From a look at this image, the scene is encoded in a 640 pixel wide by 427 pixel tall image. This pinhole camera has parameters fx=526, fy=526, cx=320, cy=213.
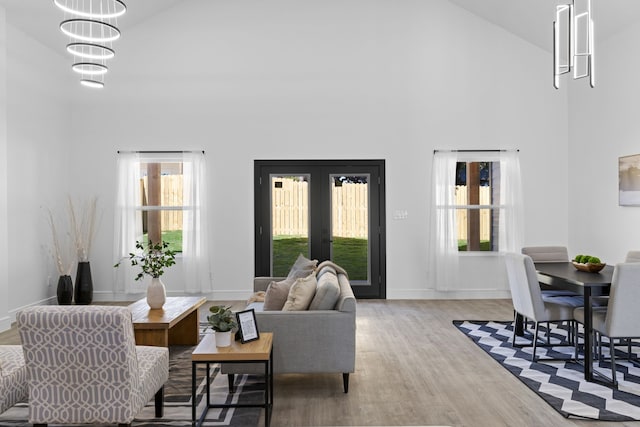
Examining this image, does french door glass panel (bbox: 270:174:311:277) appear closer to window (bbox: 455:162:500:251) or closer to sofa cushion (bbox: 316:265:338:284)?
window (bbox: 455:162:500:251)

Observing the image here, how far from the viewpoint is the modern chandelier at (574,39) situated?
377cm

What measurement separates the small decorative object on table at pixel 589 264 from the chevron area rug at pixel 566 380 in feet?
2.60

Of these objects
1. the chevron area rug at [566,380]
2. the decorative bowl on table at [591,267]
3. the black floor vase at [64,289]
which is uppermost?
the decorative bowl on table at [591,267]

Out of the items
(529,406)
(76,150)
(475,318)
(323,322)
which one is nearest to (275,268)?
(475,318)

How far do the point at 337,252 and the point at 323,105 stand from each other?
7.18ft

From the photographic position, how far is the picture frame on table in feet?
11.0

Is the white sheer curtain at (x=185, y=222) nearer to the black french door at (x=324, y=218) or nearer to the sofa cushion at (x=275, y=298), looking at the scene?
the black french door at (x=324, y=218)

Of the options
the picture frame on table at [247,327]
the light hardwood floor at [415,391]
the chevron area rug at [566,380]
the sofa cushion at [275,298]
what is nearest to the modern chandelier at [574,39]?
the chevron area rug at [566,380]

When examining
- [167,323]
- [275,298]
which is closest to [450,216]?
[275,298]

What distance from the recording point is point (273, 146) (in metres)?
7.79

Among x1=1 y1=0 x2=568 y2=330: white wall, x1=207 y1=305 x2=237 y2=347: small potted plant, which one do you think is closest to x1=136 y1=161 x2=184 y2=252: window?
x1=1 y1=0 x2=568 y2=330: white wall

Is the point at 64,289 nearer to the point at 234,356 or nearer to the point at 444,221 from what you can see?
the point at 234,356

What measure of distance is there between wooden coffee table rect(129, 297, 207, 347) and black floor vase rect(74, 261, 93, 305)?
2.44m

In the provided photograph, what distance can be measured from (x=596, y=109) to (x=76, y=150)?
7.33 metres
